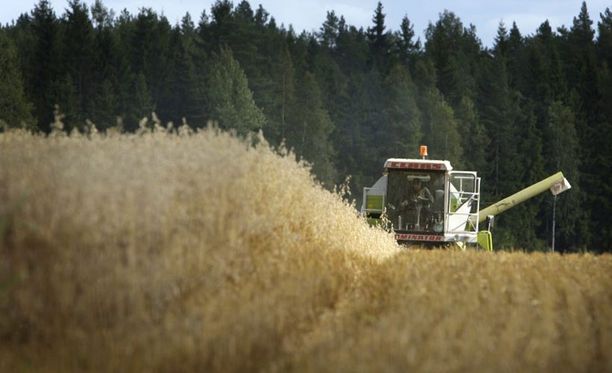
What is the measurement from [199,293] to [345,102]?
63366 mm

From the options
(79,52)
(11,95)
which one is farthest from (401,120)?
(11,95)

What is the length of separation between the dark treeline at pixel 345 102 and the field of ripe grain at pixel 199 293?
119 ft

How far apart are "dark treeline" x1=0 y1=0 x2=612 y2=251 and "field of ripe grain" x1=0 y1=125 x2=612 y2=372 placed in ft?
119

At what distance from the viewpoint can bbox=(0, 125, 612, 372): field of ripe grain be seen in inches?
276

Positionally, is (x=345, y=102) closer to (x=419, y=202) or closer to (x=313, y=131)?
(x=313, y=131)

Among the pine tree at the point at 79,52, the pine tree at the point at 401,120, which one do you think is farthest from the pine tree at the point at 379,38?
the pine tree at the point at 79,52

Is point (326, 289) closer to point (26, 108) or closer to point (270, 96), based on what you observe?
point (26, 108)

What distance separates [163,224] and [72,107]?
4273cm

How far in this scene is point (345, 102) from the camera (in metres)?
71.1

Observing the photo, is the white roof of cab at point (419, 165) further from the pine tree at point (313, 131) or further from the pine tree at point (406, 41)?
the pine tree at point (406, 41)

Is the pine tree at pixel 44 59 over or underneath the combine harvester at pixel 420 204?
over

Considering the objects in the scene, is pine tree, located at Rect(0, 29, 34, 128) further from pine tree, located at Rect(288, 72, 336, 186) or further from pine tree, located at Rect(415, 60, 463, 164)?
pine tree, located at Rect(415, 60, 463, 164)

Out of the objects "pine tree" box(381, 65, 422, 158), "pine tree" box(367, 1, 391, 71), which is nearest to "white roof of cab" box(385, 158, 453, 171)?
"pine tree" box(381, 65, 422, 158)

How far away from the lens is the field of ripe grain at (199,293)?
7012 mm
